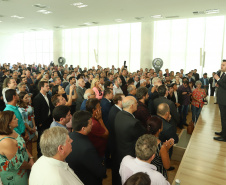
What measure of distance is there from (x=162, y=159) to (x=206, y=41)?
41.4 feet

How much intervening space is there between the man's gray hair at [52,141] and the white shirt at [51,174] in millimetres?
A: 52

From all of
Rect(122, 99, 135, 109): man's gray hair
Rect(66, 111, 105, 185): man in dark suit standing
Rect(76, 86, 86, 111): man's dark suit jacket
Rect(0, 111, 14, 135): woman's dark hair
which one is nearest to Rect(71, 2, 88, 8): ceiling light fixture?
Rect(76, 86, 86, 111): man's dark suit jacket

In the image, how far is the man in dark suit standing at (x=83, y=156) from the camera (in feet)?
6.31

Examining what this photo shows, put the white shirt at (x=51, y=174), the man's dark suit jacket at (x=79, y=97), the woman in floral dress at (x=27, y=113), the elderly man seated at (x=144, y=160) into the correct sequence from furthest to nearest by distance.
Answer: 1. the man's dark suit jacket at (x=79, y=97)
2. the woman in floral dress at (x=27, y=113)
3. the elderly man seated at (x=144, y=160)
4. the white shirt at (x=51, y=174)

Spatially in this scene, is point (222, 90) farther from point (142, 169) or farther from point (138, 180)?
point (138, 180)

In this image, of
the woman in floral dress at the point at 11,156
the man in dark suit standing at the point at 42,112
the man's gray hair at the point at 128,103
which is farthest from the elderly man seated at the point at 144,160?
the man in dark suit standing at the point at 42,112

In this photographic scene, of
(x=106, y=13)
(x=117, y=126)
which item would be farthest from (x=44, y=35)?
(x=117, y=126)

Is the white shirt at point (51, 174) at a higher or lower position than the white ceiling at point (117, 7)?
lower

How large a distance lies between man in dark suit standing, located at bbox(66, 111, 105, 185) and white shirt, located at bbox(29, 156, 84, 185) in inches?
15.3

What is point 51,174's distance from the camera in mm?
1406

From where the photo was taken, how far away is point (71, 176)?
4.95 ft

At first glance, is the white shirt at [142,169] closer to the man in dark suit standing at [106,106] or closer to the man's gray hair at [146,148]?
the man's gray hair at [146,148]

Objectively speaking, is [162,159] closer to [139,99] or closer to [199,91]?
[139,99]

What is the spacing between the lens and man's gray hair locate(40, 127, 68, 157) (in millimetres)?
1530
